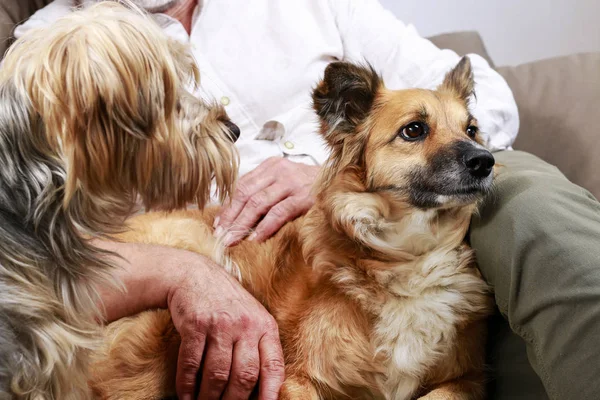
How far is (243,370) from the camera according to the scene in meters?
1.19

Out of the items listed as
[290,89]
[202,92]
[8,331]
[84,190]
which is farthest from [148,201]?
[290,89]

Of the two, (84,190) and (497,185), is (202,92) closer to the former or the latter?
(84,190)

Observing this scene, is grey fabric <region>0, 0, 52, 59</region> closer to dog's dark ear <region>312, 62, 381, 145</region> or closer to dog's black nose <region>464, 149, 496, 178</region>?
dog's dark ear <region>312, 62, 381, 145</region>

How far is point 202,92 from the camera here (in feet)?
4.37

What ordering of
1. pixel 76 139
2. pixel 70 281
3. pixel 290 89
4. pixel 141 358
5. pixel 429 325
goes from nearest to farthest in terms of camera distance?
pixel 76 139 → pixel 70 281 → pixel 429 325 → pixel 141 358 → pixel 290 89

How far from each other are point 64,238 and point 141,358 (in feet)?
1.72

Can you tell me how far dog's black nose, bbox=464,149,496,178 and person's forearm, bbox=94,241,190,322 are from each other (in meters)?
0.67

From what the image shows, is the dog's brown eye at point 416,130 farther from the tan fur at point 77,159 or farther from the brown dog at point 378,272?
the tan fur at point 77,159

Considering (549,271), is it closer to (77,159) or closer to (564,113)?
(77,159)

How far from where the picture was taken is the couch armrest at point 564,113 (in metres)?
1.80

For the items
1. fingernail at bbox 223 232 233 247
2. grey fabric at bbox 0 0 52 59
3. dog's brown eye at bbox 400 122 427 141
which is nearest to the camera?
dog's brown eye at bbox 400 122 427 141

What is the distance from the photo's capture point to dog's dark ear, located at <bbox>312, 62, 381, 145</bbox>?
51.1 inches

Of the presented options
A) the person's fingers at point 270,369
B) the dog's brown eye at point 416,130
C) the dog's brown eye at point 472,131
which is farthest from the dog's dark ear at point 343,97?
the person's fingers at point 270,369

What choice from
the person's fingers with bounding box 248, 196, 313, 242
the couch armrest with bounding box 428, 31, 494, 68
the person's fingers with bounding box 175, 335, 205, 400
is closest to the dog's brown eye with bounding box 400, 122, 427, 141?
the person's fingers with bounding box 248, 196, 313, 242
